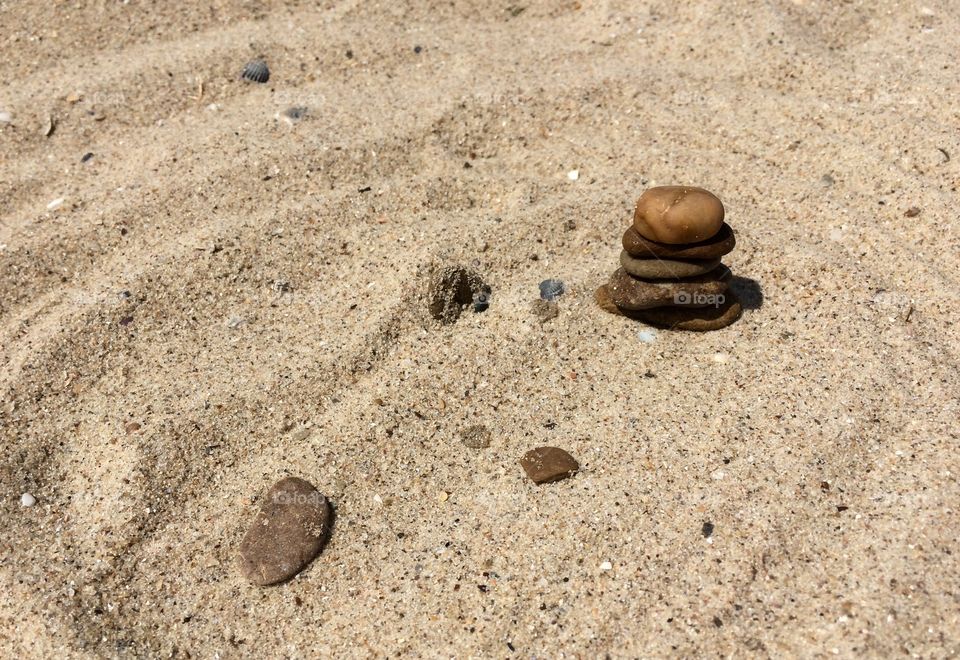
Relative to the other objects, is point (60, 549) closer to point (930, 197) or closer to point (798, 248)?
point (798, 248)

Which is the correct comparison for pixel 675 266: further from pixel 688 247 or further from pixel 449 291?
pixel 449 291

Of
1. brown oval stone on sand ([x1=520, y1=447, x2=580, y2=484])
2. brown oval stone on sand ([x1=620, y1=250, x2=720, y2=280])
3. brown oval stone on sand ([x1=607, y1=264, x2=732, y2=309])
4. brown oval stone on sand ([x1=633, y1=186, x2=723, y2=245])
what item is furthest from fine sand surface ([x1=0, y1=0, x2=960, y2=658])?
brown oval stone on sand ([x1=633, y1=186, x2=723, y2=245])

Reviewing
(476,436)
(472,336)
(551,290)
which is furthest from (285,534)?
(551,290)

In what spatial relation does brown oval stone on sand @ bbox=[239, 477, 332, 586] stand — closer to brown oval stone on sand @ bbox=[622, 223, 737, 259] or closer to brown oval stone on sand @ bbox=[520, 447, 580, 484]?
brown oval stone on sand @ bbox=[520, 447, 580, 484]

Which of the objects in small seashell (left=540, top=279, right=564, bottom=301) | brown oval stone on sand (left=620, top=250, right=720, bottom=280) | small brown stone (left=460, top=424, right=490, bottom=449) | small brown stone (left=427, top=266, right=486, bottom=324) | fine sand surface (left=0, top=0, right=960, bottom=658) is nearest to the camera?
fine sand surface (left=0, top=0, right=960, bottom=658)

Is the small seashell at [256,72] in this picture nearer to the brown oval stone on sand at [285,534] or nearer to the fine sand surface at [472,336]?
the fine sand surface at [472,336]
